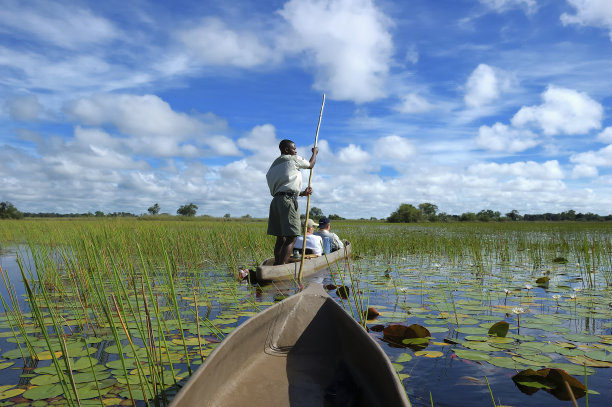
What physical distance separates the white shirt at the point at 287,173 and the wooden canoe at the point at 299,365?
283 cm

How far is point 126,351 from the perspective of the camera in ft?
8.47

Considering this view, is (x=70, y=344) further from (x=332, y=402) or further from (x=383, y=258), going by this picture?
(x=383, y=258)

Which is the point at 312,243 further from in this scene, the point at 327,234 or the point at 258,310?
the point at 258,310

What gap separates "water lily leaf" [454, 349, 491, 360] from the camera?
248 cm

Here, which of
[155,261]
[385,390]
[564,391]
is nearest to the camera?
[385,390]

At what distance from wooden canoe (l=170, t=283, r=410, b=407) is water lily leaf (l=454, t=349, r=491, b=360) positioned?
2.92ft

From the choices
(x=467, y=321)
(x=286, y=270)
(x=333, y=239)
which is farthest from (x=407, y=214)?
(x=467, y=321)

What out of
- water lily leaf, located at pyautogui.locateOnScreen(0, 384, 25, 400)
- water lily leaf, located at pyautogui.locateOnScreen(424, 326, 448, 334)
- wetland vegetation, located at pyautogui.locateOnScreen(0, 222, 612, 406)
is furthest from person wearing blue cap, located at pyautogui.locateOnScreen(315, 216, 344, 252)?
water lily leaf, located at pyautogui.locateOnScreen(0, 384, 25, 400)

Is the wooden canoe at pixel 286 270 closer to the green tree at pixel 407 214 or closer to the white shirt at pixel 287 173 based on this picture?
the white shirt at pixel 287 173

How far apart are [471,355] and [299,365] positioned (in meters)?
1.18

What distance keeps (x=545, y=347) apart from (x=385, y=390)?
5.71ft

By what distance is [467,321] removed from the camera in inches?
131

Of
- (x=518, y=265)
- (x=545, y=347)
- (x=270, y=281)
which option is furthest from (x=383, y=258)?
(x=545, y=347)

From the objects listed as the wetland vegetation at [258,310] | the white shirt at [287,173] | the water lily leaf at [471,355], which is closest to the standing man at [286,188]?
the white shirt at [287,173]
